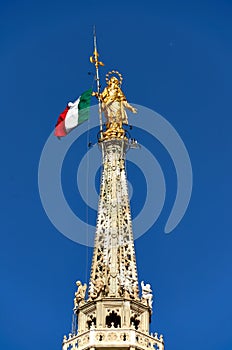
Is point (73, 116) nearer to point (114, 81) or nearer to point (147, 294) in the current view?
point (114, 81)

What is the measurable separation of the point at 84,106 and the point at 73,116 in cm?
107

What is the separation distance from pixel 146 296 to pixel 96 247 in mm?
5026

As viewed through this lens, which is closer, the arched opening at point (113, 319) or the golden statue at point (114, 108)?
the arched opening at point (113, 319)

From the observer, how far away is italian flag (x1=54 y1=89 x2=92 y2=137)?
200 ft

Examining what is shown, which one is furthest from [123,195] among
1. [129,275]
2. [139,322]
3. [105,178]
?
[139,322]

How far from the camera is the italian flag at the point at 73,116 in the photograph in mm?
61094

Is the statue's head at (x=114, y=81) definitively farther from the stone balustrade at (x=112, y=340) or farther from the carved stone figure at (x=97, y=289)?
the stone balustrade at (x=112, y=340)

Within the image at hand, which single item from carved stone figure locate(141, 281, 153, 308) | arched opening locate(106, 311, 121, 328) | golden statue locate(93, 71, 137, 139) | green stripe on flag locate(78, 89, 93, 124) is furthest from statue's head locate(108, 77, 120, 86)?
arched opening locate(106, 311, 121, 328)

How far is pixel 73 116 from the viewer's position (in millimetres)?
61312

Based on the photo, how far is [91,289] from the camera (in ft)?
173

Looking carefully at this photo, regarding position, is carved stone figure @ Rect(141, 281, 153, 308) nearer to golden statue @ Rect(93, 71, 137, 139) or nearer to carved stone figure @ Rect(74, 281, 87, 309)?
carved stone figure @ Rect(74, 281, 87, 309)

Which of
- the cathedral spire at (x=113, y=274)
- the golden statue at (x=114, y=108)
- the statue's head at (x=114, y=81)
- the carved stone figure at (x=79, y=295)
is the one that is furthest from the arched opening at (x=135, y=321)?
the statue's head at (x=114, y=81)

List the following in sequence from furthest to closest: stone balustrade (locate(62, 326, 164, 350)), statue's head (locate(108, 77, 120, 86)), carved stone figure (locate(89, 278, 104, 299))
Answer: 1. statue's head (locate(108, 77, 120, 86))
2. carved stone figure (locate(89, 278, 104, 299))
3. stone balustrade (locate(62, 326, 164, 350))

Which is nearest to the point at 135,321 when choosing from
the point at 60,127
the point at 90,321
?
the point at 90,321
